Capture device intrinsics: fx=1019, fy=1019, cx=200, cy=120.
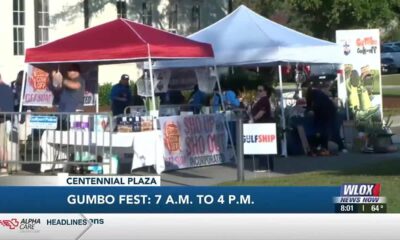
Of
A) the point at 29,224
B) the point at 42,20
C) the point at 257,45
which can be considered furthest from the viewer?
the point at 42,20

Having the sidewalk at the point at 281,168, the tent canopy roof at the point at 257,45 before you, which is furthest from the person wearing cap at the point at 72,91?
the tent canopy roof at the point at 257,45

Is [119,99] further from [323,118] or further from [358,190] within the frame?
[358,190]

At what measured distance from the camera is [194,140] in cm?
1903

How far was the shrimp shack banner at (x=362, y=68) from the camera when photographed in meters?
23.5

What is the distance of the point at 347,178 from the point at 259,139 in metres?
1.54

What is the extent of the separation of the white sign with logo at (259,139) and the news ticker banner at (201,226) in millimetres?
6174

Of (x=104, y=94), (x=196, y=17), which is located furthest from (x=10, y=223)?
(x=196, y=17)

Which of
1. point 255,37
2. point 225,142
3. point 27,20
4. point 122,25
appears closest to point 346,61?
point 255,37

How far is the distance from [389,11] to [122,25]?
2019 centimetres

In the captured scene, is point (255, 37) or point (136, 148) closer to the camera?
point (136, 148)

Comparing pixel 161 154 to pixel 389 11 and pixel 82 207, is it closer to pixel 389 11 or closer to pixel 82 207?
pixel 82 207

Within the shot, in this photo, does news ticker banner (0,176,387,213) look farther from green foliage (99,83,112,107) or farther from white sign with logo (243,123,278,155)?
green foliage (99,83,112,107)

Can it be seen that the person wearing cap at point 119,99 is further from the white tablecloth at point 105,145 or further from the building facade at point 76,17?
the building facade at point 76,17

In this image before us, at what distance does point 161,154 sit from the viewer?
17.9 m
